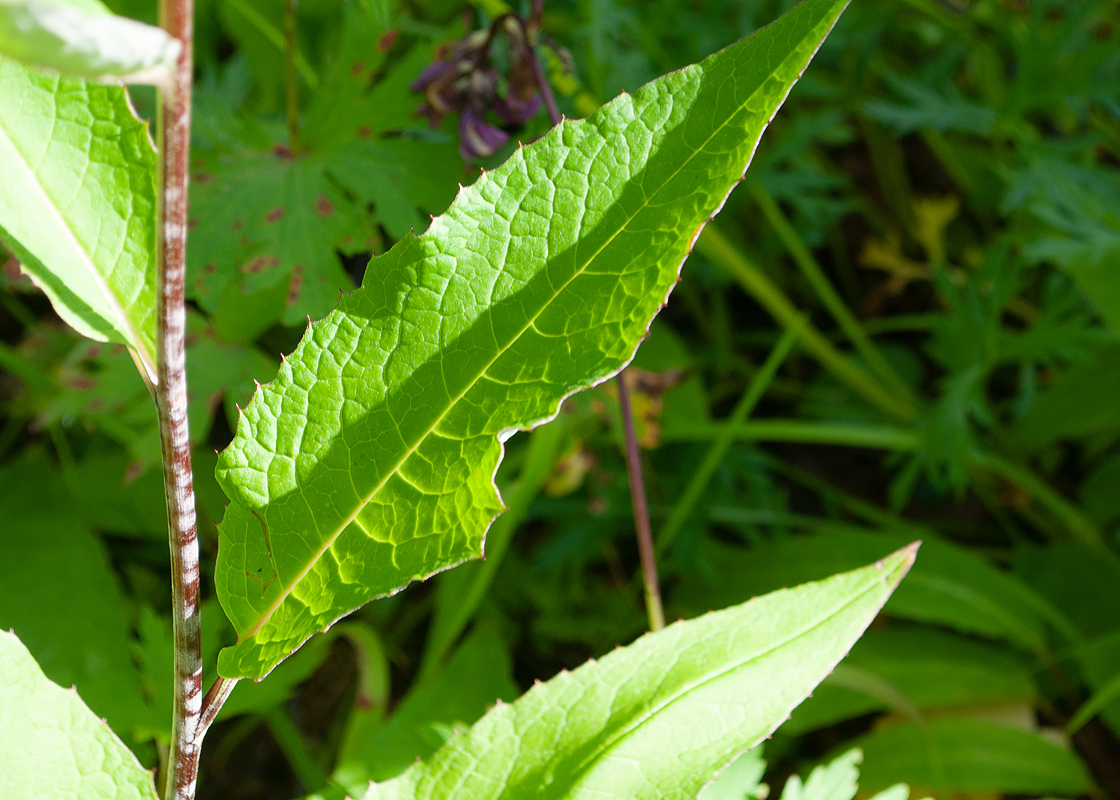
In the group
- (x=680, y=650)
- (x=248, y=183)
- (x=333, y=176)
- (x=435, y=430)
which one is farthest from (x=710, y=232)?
(x=435, y=430)

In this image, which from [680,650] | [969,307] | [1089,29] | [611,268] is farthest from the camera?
[1089,29]

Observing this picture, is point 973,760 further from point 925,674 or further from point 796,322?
point 796,322

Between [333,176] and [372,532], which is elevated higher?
[333,176]

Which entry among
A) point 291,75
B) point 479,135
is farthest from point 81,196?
point 291,75

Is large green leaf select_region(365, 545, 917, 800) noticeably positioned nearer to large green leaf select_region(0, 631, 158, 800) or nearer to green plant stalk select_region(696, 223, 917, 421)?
large green leaf select_region(0, 631, 158, 800)

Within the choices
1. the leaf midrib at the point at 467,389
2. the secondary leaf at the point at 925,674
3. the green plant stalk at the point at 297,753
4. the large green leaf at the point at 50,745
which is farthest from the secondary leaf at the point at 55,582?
the secondary leaf at the point at 925,674

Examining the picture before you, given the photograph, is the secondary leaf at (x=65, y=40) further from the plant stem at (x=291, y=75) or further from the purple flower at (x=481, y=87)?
the plant stem at (x=291, y=75)

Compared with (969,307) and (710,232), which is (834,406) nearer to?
(969,307)
